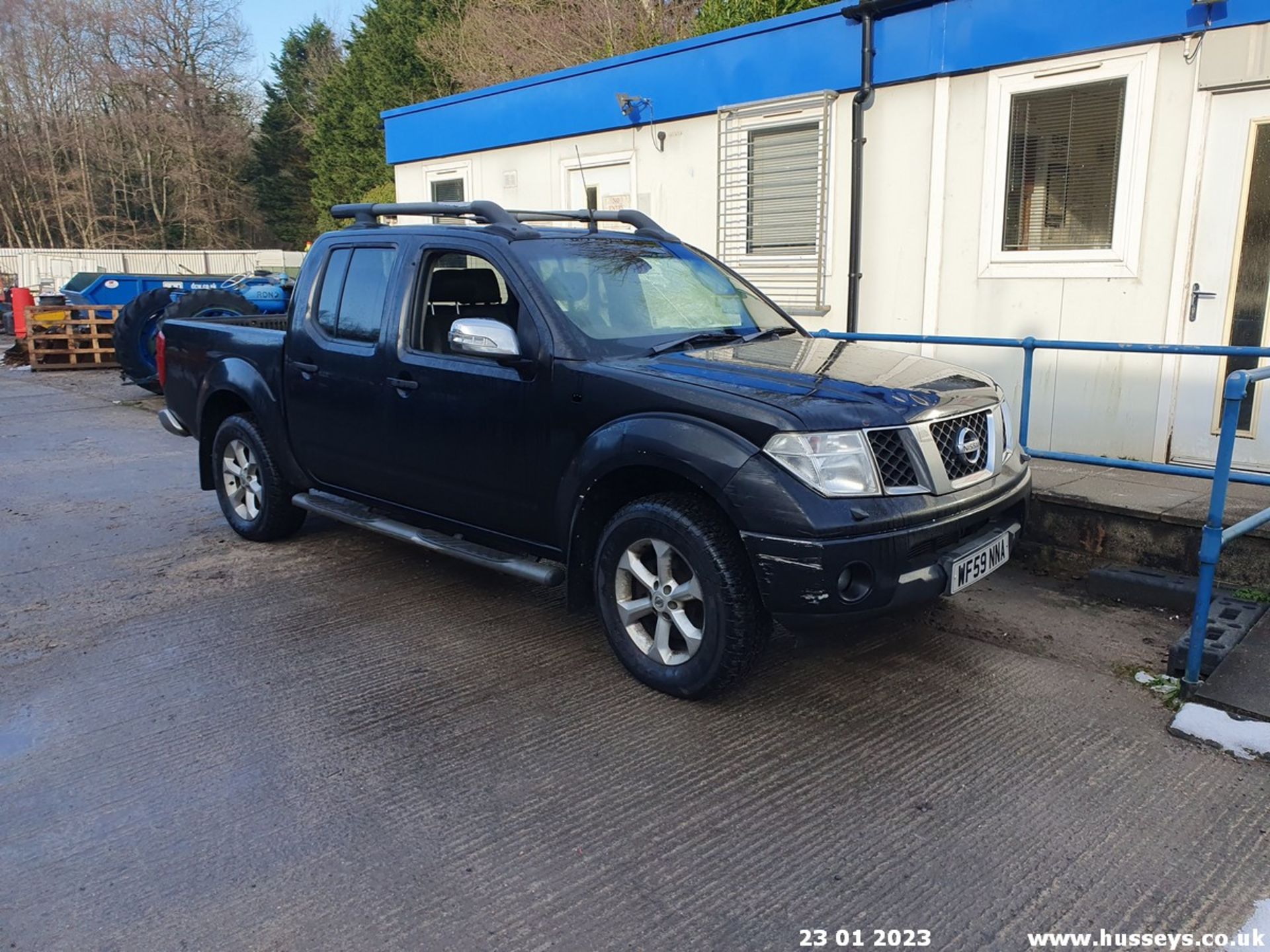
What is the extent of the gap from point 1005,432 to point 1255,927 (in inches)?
87.9

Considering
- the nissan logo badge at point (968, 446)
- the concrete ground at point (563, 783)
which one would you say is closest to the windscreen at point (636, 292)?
the nissan logo badge at point (968, 446)

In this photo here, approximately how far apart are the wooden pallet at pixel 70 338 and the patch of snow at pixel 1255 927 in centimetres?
1759

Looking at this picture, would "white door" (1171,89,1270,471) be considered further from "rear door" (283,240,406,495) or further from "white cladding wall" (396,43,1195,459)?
"rear door" (283,240,406,495)

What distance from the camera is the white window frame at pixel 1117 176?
6.38 meters

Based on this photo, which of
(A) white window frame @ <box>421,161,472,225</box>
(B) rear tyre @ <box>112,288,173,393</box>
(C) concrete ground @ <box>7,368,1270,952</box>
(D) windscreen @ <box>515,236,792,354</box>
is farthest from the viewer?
(B) rear tyre @ <box>112,288,173,393</box>

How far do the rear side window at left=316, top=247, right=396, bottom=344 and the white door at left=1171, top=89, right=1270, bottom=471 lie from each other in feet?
17.1

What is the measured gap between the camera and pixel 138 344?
13.1 metres

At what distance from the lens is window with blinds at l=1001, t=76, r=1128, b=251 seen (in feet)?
21.7

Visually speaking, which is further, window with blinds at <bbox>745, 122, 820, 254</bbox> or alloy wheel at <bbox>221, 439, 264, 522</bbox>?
window with blinds at <bbox>745, 122, 820, 254</bbox>

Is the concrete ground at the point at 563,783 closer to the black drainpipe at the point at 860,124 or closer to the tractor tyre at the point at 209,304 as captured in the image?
the black drainpipe at the point at 860,124

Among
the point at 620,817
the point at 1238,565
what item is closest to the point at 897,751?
the point at 620,817

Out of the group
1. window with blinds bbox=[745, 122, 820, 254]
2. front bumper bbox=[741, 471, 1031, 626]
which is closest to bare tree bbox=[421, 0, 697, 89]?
window with blinds bbox=[745, 122, 820, 254]

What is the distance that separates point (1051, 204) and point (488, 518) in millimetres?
5030

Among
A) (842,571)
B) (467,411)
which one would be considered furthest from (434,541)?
(842,571)
